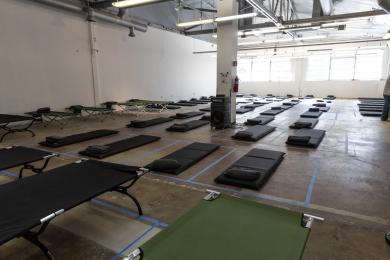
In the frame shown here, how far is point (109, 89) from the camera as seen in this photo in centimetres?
995

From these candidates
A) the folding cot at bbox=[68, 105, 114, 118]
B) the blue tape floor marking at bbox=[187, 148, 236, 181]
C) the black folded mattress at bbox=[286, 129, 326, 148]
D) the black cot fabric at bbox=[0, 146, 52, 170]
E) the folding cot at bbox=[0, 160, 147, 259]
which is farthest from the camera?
the folding cot at bbox=[68, 105, 114, 118]

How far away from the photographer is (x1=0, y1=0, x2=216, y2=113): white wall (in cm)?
703

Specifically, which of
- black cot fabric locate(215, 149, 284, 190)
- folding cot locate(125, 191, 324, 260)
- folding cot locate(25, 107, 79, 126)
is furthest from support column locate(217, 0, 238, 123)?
folding cot locate(125, 191, 324, 260)

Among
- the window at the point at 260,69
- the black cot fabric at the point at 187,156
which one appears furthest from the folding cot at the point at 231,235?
the window at the point at 260,69

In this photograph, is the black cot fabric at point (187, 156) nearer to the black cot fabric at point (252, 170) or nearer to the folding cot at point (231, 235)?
the black cot fabric at point (252, 170)

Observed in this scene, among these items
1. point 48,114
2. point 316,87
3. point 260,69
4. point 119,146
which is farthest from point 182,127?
point 260,69

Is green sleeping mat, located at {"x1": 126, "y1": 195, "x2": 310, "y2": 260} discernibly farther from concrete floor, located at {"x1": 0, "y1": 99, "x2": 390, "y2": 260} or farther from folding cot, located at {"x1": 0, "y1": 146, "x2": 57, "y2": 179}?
folding cot, located at {"x1": 0, "y1": 146, "x2": 57, "y2": 179}

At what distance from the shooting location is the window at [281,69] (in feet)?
56.9

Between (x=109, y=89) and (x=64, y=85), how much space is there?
1.83 m

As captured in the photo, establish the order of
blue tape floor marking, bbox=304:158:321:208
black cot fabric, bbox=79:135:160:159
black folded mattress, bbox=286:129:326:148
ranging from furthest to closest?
black folded mattress, bbox=286:129:326:148, black cot fabric, bbox=79:135:160:159, blue tape floor marking, bbox=304:158:321:208

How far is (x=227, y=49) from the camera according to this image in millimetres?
6832

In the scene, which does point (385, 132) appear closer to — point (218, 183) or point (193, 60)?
point (218, 183)

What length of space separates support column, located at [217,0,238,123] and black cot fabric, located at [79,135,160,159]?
7.93 ft

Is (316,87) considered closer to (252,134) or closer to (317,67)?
(317,67)
